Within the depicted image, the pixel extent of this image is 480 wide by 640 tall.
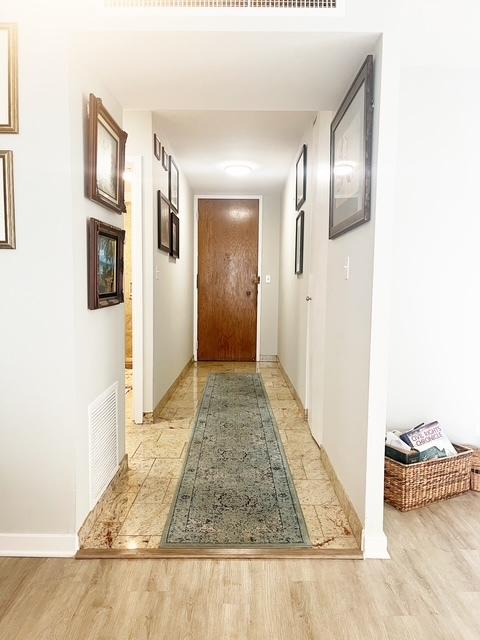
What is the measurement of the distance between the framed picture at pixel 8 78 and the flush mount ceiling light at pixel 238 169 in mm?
3082

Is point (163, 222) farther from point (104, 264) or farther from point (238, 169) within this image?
point (104, 264)

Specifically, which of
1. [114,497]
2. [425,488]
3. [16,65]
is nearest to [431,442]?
[425,488]

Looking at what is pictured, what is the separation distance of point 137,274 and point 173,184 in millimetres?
1341

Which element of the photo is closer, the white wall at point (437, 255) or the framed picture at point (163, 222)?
the white wall at point (437, 255)

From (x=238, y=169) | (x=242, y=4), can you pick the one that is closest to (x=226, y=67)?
(x=242, y=4)

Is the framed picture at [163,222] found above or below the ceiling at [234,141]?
below

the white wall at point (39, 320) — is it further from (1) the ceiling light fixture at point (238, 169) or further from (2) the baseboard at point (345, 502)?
(1) the ceiling light fixture at point (238, 169)

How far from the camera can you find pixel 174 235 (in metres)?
4.47

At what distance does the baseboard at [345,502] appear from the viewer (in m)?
1.93

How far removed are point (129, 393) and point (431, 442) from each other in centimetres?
287

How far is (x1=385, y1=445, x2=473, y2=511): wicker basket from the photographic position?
2229 mm

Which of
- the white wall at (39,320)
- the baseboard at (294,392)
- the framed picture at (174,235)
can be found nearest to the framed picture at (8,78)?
the white wall at (39,320)

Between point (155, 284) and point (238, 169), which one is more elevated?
point (238, 169)

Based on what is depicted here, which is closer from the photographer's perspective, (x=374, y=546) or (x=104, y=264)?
(x=374, y=546)
